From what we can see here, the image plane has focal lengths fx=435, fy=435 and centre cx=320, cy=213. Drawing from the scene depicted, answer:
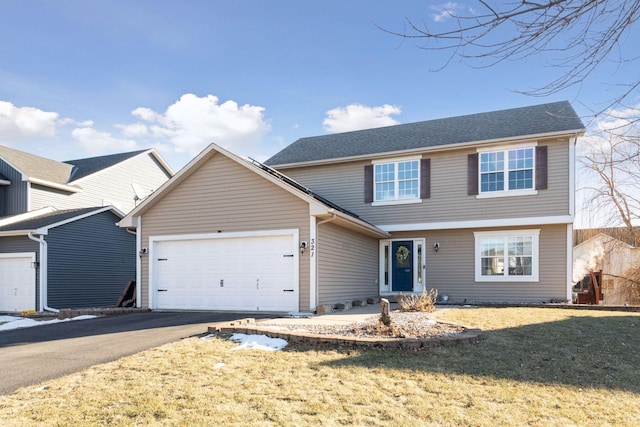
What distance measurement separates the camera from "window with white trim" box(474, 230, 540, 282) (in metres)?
14.0

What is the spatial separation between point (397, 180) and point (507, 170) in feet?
11.8

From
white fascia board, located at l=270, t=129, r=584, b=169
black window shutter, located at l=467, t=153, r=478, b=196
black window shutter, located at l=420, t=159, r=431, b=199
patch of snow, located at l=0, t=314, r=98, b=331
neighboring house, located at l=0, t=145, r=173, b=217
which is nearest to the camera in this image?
patch of snow, located at l=0, t=314, r=98, b=331

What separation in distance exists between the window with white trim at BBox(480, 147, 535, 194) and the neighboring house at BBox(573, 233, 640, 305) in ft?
22.3

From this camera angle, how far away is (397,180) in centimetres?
1548

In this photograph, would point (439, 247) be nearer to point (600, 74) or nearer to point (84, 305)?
point (600, 74)

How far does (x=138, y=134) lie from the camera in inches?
963

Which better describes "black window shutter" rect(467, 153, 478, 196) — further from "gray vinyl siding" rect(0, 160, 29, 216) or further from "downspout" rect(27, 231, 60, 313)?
"gray vinyl siding" rect(0, 160, 29, 216)

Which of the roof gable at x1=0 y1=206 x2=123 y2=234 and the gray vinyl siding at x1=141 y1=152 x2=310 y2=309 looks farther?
the roof gable at x1=0 y1=206 x2=123 y2=234

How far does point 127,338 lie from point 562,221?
12.3m

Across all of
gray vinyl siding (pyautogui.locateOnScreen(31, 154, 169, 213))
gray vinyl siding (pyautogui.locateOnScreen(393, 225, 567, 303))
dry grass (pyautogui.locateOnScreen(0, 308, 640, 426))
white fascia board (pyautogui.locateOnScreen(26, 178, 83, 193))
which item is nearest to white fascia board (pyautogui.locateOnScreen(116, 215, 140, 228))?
white fascia board (pyautogui.locateOnScreen(26, 178, 83, 193))

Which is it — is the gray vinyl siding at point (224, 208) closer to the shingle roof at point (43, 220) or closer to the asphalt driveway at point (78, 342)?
the asphalt driveway at point (78, 342)

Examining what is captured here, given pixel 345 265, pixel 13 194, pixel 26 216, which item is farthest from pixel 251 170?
pixel 13 194

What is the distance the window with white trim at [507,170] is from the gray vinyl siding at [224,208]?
655 centimetres

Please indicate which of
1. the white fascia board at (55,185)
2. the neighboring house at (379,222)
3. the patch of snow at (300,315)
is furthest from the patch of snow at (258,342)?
the white fascia board at (55,185)
